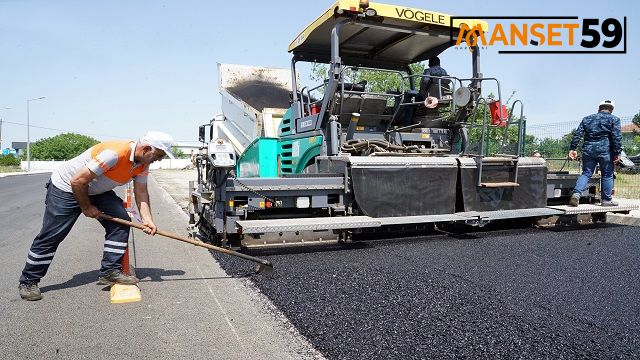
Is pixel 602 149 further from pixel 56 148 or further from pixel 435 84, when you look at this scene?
pixel 56 148

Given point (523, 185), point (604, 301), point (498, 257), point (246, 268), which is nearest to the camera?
point (604, 301)

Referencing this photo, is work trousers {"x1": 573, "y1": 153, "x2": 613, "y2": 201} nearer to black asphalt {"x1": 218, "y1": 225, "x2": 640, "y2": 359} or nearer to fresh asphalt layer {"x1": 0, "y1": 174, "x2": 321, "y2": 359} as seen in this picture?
black asphalt {"x1": 218, "y1": 225, "x2": 640, "y2": 359}

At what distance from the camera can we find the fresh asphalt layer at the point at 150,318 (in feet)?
8.51

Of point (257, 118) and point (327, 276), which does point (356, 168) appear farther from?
point (257, 118)

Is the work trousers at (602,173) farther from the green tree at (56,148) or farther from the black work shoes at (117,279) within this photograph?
the green tree at (56,148)

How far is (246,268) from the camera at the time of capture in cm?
436

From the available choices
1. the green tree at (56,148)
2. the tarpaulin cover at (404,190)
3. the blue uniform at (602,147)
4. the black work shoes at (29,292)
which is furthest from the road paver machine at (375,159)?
the green tree at (56,148)

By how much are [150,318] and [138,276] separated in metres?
1.17

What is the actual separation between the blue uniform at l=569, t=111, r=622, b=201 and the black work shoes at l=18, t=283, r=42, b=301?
638cm

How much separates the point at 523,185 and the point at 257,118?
13.4 feet

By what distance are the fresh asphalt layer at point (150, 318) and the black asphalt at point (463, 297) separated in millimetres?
235

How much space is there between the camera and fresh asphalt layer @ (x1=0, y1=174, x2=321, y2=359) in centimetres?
259

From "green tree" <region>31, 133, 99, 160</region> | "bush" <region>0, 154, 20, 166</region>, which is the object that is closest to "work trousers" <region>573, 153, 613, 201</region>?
"bush" <region>0, 154, 20, 166</region>

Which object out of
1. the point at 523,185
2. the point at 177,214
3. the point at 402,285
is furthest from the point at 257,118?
the point at 402,285
